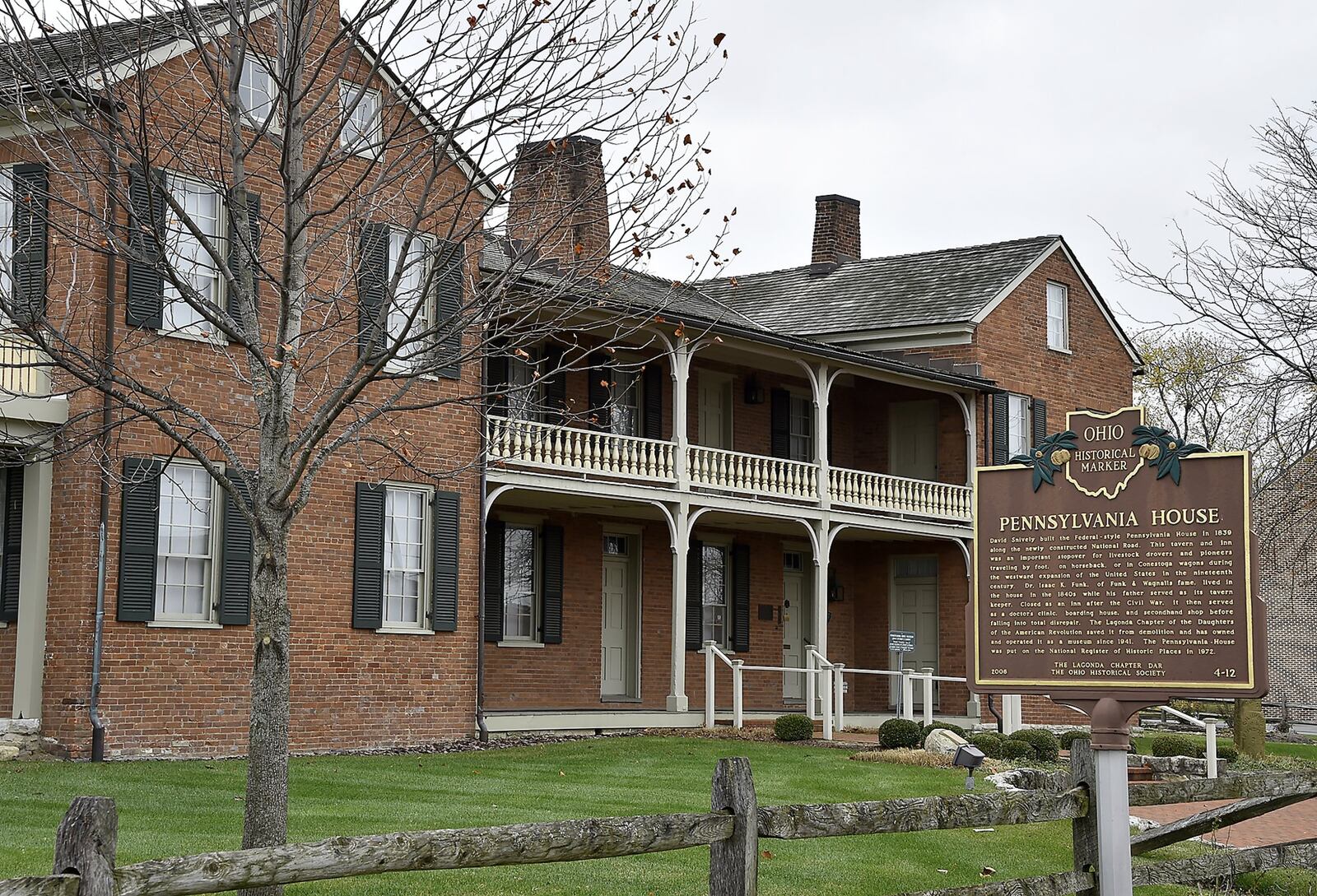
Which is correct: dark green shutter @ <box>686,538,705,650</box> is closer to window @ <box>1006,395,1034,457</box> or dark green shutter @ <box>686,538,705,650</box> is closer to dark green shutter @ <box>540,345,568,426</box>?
dark green shutter @ <box>540,345,568,426</box>

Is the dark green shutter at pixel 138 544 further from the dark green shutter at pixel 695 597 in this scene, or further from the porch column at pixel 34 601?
the dark green shutter at pixel 695 597

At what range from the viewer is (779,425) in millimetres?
28016

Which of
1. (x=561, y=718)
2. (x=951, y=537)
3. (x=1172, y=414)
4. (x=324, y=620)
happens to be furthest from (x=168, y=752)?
(x=1172, y=414)

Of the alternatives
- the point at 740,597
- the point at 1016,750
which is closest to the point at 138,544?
the point at 1016,750

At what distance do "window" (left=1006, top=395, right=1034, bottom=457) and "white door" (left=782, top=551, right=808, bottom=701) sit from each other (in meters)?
4.65

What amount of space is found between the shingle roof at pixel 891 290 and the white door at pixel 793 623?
15.4 ft

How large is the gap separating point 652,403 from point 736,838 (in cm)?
1893

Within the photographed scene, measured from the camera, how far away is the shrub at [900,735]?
20.2 meters

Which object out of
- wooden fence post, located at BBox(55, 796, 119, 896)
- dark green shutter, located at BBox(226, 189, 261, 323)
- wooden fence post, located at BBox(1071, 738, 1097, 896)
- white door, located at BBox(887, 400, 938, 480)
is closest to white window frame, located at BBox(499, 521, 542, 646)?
white door, located at BBox(887, 400, 938, 480)

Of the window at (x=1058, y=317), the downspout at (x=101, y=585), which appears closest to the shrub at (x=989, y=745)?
the downspout at (x=101, y=585)

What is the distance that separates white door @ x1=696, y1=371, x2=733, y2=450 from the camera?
26844mm

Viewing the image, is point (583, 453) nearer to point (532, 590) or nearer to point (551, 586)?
point (551, 586)

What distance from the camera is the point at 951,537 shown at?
28203 mm

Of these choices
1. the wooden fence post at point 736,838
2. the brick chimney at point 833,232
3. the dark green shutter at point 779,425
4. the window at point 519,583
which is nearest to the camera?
the wooden fence post at point 736,838
